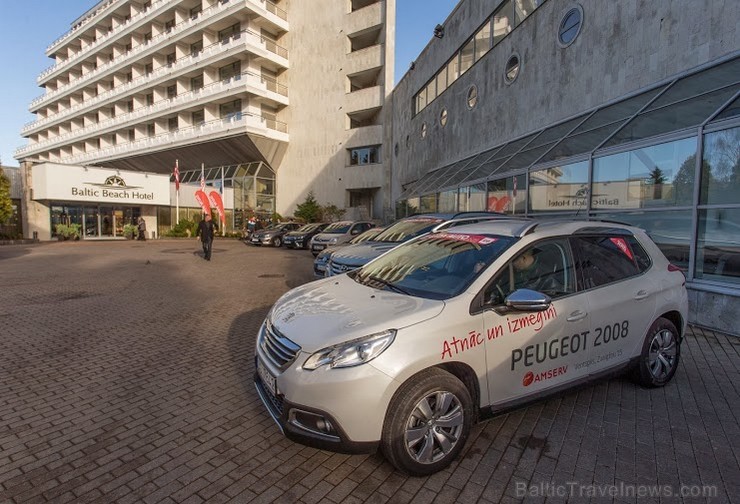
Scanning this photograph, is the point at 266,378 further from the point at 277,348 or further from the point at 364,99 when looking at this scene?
the point at 364,99

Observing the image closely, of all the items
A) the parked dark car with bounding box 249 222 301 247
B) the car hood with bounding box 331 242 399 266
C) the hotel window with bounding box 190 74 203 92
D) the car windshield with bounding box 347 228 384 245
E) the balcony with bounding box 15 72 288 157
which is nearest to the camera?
the car hood with bounding box 331 242 399 266

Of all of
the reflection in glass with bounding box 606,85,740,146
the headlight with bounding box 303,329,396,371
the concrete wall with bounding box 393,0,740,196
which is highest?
the concrete wall with bounding box 393,0,740,196

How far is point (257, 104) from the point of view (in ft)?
113

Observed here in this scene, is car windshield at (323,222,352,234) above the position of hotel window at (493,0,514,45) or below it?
below

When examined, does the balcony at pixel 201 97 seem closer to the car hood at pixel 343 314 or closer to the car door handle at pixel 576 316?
the car hood at pixel 343 314

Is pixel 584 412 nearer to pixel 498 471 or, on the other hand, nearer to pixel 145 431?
pixel 498 471

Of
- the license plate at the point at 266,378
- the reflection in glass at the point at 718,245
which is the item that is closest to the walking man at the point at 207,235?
the license plate at the point at 266,378

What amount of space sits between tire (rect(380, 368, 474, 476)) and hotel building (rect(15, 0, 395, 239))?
29.3 metres

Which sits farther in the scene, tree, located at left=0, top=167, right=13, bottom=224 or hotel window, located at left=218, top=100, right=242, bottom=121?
hotel window, located at left=218, top=100, right=242, bottom=121

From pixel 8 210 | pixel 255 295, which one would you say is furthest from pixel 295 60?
pixel 255 295

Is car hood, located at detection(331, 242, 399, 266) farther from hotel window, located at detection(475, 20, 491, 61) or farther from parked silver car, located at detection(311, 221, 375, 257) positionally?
hotel window, located at detection(475, 20, 491, 61)

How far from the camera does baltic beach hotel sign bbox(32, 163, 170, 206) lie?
22.8 metres

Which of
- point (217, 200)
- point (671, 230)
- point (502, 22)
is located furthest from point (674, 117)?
point (217, 200)

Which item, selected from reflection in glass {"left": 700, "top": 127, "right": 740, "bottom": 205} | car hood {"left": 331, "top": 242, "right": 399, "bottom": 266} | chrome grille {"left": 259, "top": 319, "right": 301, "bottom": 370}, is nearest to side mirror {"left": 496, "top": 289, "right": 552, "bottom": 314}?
chrome grille {"left": 259, "top": 319, "right": 301, "bottom": 370}
